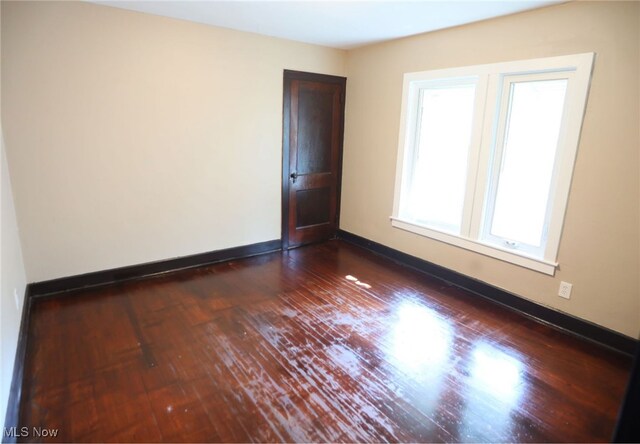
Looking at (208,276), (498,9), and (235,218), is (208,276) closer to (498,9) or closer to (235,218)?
(235,218)

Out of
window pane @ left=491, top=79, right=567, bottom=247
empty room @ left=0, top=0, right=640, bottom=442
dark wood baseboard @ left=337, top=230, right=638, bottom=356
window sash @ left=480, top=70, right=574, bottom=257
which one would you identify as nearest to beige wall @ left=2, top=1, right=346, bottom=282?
empty room @ left=0, top=0, right=640, bottom=442

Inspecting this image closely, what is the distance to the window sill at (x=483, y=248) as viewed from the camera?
9.78ft

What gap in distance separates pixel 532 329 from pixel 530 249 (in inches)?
26.2

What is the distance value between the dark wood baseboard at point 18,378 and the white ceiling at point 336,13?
250 cm

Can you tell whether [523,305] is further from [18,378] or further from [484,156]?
A: [18,378]

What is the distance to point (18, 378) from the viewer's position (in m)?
2.08

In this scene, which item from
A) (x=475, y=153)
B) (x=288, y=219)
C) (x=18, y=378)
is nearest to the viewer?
(x=18, y=378)

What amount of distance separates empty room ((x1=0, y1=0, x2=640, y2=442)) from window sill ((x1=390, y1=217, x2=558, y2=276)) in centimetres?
2

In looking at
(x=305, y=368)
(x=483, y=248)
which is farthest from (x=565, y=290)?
(x=305, y=368)

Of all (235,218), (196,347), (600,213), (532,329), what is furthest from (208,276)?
(600,213)

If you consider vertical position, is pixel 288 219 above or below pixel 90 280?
above

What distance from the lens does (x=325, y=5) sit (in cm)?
285

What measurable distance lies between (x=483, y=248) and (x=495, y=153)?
87cm

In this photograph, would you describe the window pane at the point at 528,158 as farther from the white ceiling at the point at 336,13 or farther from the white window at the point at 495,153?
the white ceiling at the point at 336,13
